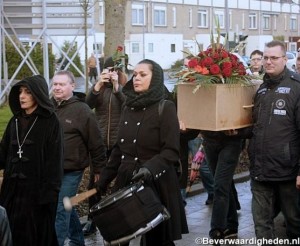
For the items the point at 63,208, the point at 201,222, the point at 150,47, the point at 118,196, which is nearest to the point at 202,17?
the point at 150,47

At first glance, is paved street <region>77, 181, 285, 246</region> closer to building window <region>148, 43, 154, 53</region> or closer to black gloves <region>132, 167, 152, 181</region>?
black gloves <region>132, 167, 152, 181</region>

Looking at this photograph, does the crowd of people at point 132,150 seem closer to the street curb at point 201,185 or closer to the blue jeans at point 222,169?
the blue jeans at point 222,169

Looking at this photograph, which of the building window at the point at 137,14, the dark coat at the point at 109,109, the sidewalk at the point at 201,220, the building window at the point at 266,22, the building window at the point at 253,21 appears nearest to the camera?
the sidewalk at the point at 201,220

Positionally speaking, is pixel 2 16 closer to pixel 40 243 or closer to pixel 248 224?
pixel 248 224

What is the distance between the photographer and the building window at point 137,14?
61.1m

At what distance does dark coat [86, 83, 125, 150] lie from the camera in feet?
25.8

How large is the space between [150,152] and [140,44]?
179 feet

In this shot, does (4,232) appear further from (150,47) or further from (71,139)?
(150,47)

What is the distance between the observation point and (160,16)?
64062 millimetres

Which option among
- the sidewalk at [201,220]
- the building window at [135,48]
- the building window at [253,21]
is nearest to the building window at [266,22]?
the building window at [253,21]

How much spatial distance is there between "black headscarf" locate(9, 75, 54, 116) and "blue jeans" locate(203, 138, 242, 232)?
6.60ft

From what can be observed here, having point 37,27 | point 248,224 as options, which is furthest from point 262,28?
point 248,224

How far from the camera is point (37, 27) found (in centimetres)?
1623

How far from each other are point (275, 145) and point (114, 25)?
5933 millimetres
